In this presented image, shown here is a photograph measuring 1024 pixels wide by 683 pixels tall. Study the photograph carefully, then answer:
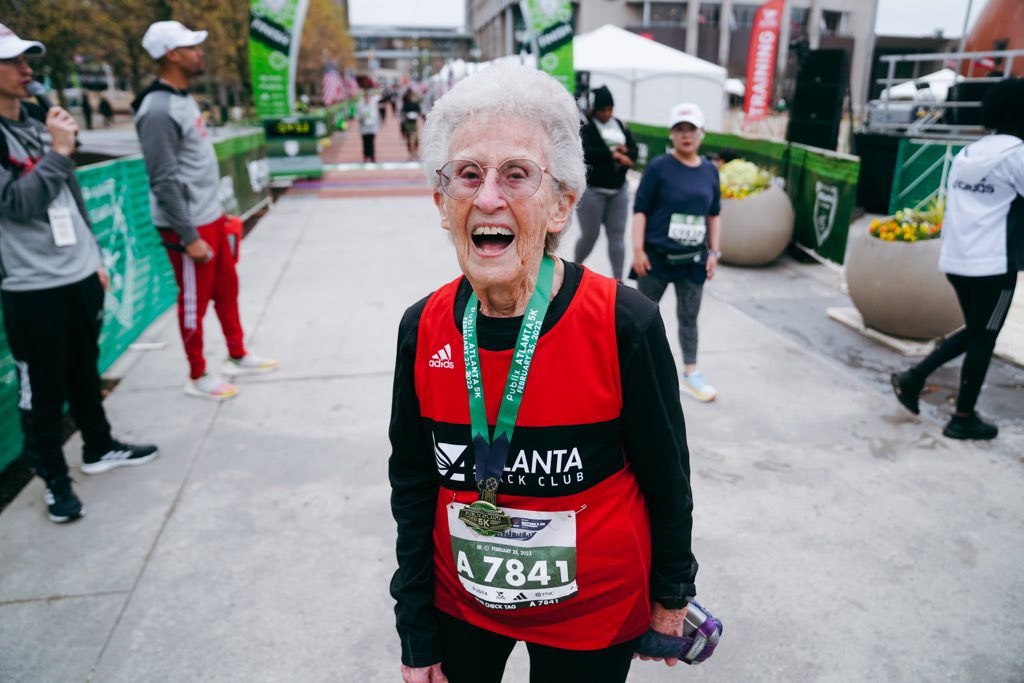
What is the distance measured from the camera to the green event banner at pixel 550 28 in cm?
1417

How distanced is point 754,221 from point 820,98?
273cm

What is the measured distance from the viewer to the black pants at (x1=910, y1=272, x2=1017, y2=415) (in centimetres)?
379

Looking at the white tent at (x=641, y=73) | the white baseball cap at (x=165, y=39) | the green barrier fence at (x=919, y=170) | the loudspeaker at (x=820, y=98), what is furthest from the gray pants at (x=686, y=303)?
the white tent at (x=641, y=73)

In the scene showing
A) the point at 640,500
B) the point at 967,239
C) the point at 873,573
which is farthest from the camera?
the point at 967,239

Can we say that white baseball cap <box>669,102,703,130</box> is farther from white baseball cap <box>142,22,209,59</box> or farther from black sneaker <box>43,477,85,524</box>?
black sneaker <box>43,477,85,524</box>

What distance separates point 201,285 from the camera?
14.8 ft

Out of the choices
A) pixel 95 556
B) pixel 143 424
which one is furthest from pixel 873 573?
pixel 143 424

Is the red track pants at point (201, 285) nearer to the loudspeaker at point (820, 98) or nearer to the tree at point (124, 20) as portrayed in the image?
the loudspeaker at point (820, 98)

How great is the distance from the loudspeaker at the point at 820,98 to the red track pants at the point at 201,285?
7.88 metres

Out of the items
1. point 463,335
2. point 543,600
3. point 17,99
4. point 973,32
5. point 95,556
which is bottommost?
point 95,556

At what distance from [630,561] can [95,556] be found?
277cm

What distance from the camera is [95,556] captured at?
313cm

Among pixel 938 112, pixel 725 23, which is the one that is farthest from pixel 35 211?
pixel 725 23

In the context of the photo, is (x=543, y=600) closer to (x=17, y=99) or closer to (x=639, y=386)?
(x=639, y=386)
